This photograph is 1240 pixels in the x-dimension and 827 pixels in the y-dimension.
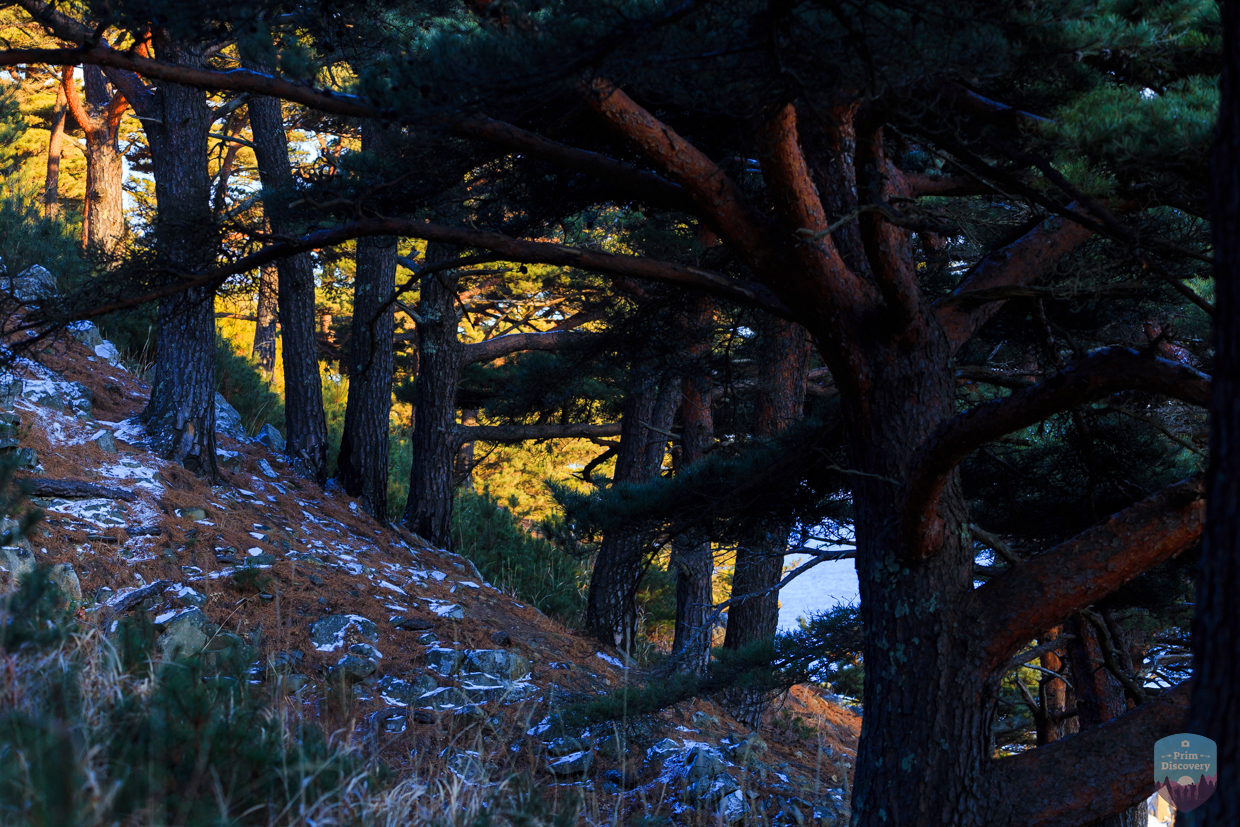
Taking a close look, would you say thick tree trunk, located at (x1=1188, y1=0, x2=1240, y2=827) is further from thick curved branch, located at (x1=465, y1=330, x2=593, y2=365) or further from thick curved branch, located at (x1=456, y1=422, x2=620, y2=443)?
thick curved branch, located at (x1=456, y1=422, x2=620, y2=443)

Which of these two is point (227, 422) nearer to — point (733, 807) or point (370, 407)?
point (370, 407)

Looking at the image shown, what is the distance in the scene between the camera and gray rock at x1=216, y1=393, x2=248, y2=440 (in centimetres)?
1009

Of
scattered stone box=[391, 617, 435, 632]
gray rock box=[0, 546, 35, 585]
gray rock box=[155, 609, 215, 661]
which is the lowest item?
gray rock box=[155, 609, 215, 661]

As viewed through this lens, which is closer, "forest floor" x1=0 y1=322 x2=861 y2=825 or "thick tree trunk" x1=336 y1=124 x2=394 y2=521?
"forest floor" x1=0 y1=322 x2=861 y2=825

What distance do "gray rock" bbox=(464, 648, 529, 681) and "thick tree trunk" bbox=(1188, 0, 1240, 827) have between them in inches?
194

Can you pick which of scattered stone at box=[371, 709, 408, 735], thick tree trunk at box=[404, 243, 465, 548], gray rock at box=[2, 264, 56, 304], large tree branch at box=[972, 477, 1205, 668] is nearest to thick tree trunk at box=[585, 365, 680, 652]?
thick tree trunk at box=[404, 243, 465, 548]

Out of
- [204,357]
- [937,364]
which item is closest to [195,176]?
[204,357]

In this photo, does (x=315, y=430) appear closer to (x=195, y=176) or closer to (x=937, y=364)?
(x=195, y=176)

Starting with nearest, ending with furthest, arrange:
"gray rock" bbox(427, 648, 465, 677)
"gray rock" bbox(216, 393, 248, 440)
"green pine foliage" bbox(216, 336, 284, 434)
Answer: "gray rock" bbox(427, 648, 465, 677)
"gray rock" bbox(216, 393, 248, 440)
"green pine foliage" bbox(216, 336, 284, 434)

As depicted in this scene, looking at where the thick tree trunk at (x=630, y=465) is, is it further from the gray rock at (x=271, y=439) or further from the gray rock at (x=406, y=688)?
the gray rock at (x=271, y=439)

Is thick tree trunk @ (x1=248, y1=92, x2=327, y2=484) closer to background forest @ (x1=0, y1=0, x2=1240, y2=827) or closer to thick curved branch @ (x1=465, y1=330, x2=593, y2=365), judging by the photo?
thick curved branch @ (x1=465, y1=330, x2=593, y2=365)

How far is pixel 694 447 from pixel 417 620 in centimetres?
442

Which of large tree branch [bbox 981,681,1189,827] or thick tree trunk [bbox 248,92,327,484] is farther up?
thick tree trunk [bbox 248,92,327,484]

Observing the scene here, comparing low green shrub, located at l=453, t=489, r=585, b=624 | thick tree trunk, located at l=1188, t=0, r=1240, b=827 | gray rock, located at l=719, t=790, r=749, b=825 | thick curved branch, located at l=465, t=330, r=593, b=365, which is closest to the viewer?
thick tree trunk, located at l=1188, t=0, r=1240, b=827
